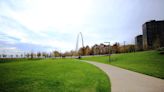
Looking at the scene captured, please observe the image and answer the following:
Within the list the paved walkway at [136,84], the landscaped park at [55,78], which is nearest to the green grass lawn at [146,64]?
the landscaped park at [55,78]

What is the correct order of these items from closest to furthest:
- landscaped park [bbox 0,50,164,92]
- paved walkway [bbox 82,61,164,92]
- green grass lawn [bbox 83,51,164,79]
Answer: paved walkway [bbox 82,61,164,92] → landscaped park [bbox 0,50,164,92] → green grass lawn [bbox 83,51,164,79]

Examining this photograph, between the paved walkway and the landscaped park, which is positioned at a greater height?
the landscaped park

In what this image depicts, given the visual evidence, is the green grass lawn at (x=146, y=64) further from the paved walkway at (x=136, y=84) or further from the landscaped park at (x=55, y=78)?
the paved walkway at (x=136, y=84)

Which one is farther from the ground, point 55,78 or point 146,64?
point 55,78

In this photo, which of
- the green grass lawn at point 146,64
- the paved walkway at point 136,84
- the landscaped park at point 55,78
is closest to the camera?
the paved walkway at point 136,84

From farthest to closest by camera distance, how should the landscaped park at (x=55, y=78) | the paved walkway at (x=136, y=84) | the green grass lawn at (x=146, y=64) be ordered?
the green grass lawn at (x=146, y=64) → the landscaped park at (x=55, y=78) → the paved walkway at (x=136, y=84)

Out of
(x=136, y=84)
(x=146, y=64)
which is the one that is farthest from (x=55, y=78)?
(x=146, y=64)

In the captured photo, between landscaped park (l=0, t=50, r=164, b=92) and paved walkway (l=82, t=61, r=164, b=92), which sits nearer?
paved walkway (l=82, t=61, r=164, b=92)

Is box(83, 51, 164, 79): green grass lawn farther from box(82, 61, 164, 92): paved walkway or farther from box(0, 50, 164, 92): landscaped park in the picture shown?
box(82, 61, 164, 92): paved walkway

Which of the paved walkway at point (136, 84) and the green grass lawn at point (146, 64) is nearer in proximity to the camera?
the paved walkway at point (136, 84)

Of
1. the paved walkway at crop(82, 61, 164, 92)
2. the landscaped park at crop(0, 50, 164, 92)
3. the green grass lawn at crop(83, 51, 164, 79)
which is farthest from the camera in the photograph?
the green grass lawn at crop(83, 51, 164, 79)

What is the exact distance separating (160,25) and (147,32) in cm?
1048

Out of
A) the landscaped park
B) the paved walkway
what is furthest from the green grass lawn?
the paved walkway

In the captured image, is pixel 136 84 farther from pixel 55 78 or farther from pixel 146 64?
pixel 146 64
